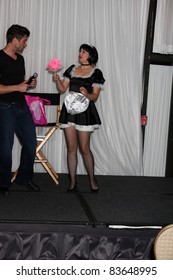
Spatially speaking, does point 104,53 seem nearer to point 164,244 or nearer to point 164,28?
point 164,28

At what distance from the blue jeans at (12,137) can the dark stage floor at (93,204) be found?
19 centimetres

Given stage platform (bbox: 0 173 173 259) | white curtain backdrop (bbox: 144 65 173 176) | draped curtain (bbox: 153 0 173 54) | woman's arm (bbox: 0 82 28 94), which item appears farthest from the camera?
white curtain backdrop (bbox: 144 65 173 176)

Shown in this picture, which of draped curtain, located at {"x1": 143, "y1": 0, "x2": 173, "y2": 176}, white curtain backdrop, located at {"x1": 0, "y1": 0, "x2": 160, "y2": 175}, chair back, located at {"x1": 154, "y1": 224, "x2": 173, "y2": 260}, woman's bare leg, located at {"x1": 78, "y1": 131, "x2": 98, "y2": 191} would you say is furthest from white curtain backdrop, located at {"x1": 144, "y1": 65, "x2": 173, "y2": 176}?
chair back, located at {"x1": 154, "y1": 224, "x2": 173, "y2": 260}

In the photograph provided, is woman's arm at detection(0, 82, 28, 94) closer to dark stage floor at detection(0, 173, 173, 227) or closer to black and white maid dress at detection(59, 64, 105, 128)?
black and white maid dress at detection(59, 64, 105, 128)

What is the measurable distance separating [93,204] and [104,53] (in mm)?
2269

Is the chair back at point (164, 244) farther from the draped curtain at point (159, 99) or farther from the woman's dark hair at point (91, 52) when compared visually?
the draped curtain at point (159, 99)

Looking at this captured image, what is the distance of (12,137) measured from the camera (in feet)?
12.4

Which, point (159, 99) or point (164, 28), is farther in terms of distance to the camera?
point (159, 99)

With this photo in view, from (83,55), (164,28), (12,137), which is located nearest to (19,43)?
(83,55)

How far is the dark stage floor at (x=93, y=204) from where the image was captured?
10.1 ft

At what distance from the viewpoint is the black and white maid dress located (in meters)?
3.81

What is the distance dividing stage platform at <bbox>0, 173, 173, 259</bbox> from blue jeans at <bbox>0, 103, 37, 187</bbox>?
0.64ft
